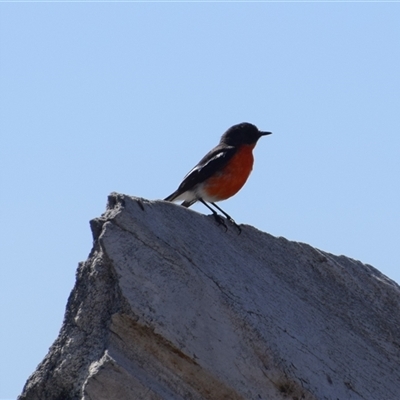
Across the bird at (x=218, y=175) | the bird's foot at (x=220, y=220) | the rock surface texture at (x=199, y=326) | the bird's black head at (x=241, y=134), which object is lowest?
the rock surface texture at (x=199, y=326)

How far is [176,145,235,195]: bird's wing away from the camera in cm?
1154

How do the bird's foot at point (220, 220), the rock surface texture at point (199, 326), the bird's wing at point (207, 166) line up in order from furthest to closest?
the bird's wing at point (207, 166)
the bird's foot at point (220, 220)
the rock surface texture at point (199, 326)

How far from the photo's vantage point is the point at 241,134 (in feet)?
41.1

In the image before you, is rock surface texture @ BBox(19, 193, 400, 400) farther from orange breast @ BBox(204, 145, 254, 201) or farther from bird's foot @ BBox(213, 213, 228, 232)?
orange breast @ BBox(204, 145, 254, 201)

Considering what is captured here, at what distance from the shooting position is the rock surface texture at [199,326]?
8047 mm

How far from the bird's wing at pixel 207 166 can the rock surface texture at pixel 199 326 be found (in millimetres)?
1661

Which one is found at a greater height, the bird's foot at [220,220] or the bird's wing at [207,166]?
the bird's wing at [207,166]

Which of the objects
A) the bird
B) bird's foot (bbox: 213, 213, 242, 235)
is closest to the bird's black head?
the bird

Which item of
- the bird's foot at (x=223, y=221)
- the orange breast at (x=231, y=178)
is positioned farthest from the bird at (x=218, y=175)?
the bird's foot at (x=223, y=221)

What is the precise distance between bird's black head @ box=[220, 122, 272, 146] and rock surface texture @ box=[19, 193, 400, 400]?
8.33 feet

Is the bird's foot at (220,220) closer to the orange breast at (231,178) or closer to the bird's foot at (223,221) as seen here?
the bird's foot at (223,221)

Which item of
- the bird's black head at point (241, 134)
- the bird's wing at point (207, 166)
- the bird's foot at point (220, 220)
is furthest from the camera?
the bird's black head at point (241, 134)

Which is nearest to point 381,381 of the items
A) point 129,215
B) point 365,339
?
point 365,339

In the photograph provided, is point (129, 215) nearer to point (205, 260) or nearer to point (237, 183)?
point (205, 260)
